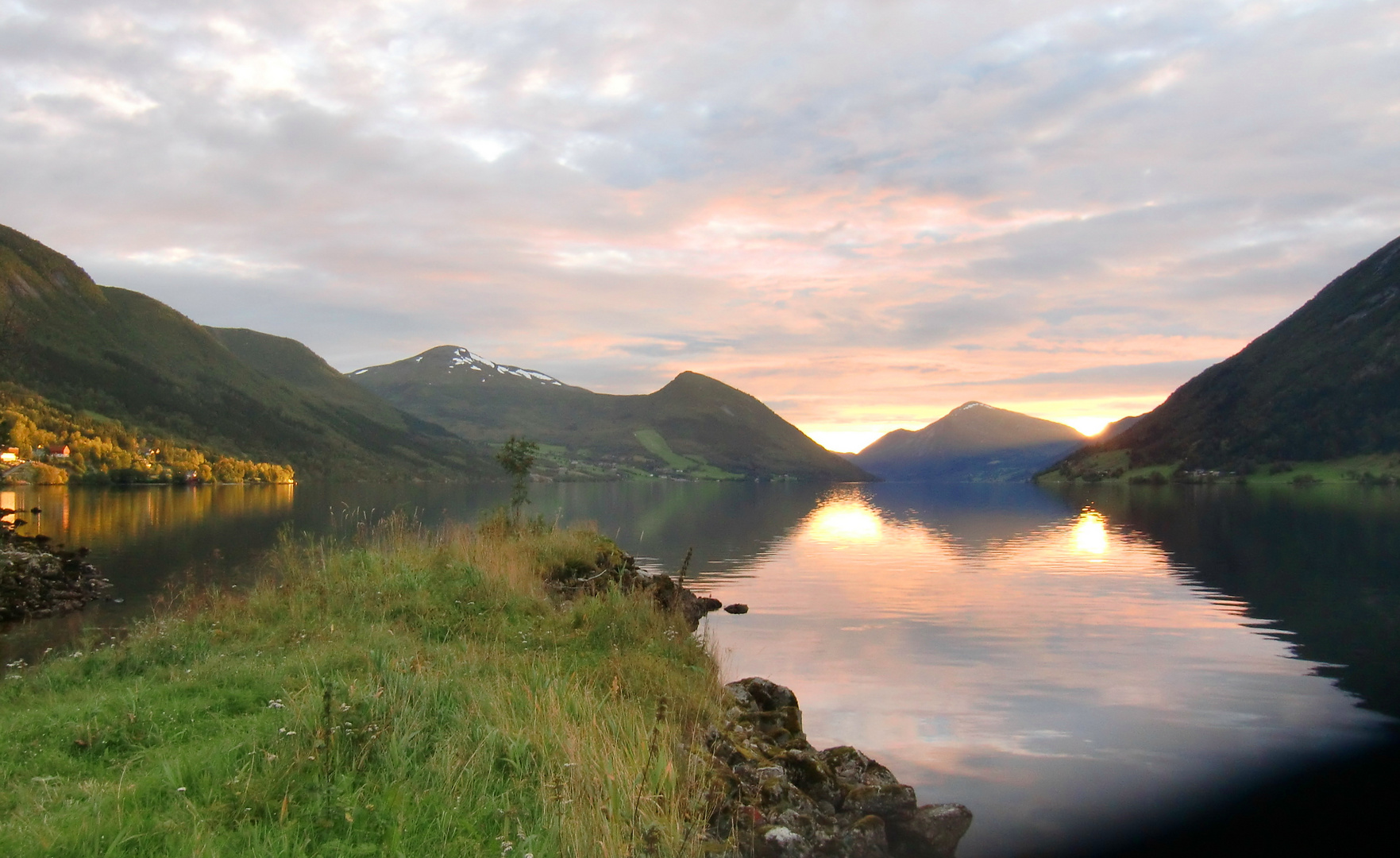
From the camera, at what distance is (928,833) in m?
9.41

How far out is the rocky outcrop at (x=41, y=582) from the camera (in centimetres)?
2255

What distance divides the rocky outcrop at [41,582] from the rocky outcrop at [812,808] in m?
22.1

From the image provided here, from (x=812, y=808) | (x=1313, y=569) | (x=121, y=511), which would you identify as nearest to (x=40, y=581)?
(x=812, y=808)

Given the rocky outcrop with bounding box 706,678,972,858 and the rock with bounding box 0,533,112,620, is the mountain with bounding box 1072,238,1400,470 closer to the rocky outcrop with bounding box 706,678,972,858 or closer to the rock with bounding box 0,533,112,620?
the rocky outcrop with bounding box 706,678,972,858

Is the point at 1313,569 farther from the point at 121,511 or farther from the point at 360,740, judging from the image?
the point at 121,511

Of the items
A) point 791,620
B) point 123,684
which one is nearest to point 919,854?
point 123,684

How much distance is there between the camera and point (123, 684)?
9.62 metres

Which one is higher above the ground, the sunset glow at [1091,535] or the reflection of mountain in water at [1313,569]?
the reflection of mountain in water at [1313,569]

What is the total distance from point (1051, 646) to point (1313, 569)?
2192 centimetres

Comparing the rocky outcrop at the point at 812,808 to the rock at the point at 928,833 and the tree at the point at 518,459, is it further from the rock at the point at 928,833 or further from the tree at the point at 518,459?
the tree at the point at 518,459

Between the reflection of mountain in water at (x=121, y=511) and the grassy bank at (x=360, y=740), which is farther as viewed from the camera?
the reflection of mountain in water at (x=121, y=511)

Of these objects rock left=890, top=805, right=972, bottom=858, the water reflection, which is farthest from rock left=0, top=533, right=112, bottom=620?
rock left=890, top=805, right=972, bottom=858

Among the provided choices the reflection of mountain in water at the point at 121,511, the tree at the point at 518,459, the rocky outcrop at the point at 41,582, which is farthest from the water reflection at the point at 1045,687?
the reflection of mountain in water at the point at 121,511

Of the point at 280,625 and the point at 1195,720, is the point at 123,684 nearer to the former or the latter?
the point at 280,625
